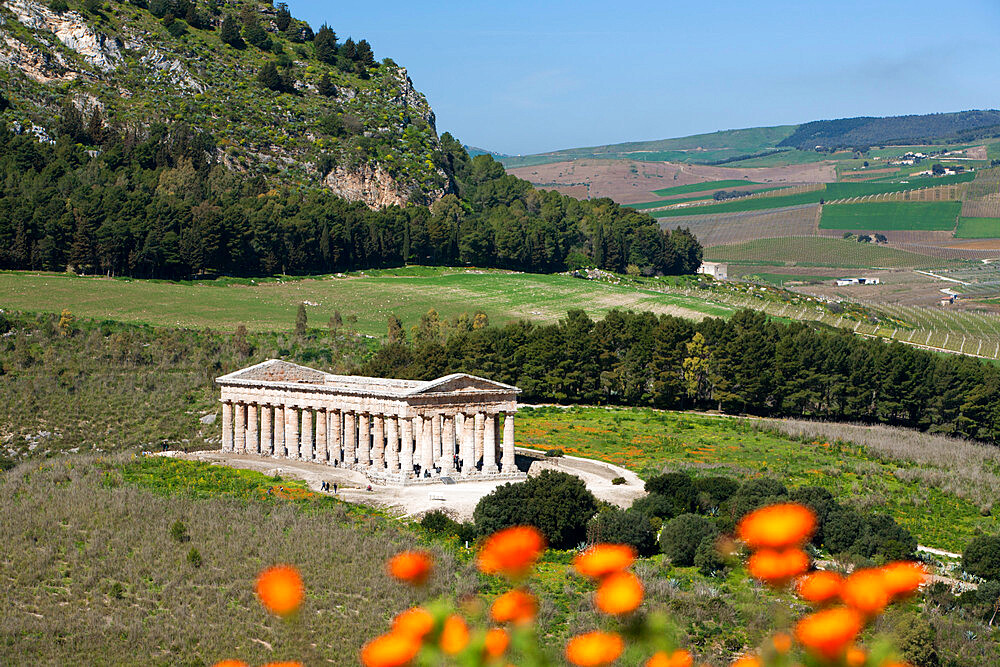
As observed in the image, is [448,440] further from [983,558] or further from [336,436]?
[983,558]

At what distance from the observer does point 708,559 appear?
51.3 m

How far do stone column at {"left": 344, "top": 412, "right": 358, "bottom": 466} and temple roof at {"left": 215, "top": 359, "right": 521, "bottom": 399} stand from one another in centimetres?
159

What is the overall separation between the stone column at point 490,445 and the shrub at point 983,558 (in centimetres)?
2449

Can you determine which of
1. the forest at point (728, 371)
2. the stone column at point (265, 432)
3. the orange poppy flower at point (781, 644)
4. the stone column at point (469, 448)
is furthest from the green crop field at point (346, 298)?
the orange poppy flower at point (781, 644)

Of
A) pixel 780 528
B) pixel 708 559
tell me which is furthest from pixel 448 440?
Answer: pixel 780 528

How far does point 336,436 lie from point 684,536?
23664 mm

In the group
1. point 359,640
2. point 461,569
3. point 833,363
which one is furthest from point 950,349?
point 359,640

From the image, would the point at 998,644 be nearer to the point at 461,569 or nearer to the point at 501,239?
the point at 461,569

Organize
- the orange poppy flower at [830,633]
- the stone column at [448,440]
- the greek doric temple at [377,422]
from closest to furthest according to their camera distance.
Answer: the orange poppy flower at [830,633] < the greek doric temple at [377,422] < the stone column at [448,440]

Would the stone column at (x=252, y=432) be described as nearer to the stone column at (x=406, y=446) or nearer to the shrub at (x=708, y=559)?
the stone column at (x=406, y=446)

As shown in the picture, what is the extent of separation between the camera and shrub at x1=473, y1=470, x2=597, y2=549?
5509 cm

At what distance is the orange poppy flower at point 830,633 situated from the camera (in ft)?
17.0

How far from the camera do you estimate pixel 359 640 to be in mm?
40906

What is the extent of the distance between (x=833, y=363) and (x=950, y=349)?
111 feet
